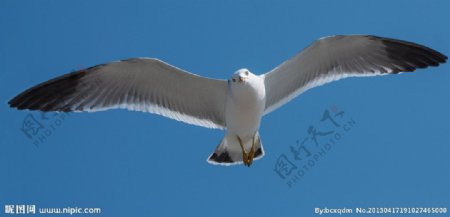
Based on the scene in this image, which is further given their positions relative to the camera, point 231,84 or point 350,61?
point 350,61

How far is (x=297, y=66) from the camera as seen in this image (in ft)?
20.8

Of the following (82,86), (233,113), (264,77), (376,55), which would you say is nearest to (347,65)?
(376,55)

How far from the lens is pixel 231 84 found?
595 centimetres

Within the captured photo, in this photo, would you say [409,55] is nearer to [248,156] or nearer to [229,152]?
[248,156]

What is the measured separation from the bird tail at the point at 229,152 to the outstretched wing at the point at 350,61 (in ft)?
1.95

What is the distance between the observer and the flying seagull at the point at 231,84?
616cm

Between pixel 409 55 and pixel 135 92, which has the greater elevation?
pixel 135 92

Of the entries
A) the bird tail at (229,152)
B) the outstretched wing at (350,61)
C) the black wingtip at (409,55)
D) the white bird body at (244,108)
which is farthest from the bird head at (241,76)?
→ the black wingtip at (409,55)

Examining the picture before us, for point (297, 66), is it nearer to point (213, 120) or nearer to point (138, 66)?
point (213, 120)

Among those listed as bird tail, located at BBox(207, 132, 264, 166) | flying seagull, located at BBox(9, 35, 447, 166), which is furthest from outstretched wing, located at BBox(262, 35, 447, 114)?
bird tail, located at BBox(207, 132, 264, 166)

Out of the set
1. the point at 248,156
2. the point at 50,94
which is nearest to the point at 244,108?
the point at 248,156

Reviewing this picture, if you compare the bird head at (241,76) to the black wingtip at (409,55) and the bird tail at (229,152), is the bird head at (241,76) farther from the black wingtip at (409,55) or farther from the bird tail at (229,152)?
the black wingtip at (409,55)

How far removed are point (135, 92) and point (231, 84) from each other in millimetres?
1070

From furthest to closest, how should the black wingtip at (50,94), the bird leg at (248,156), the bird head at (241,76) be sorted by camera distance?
the bird leg at (248,156), the black wingtip at (50,94), the bird head at (241,76)
